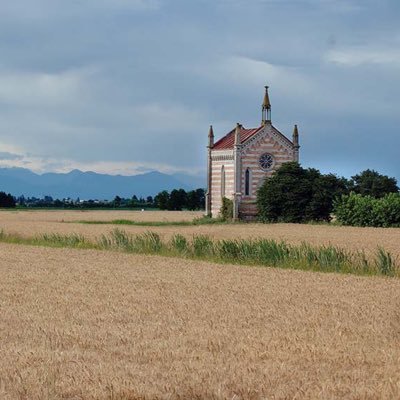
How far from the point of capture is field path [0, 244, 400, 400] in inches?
367

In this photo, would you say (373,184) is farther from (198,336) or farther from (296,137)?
(198,336)

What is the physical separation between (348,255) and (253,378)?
1782cm

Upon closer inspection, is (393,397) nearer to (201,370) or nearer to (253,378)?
(253,378)

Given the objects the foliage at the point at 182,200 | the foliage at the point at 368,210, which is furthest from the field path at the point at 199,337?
the foliage at the point at 182,200

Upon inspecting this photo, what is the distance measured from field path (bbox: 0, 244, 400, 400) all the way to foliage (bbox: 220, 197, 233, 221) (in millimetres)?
46865

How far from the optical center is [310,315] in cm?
1472

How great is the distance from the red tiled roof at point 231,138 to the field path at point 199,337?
48.2 metres

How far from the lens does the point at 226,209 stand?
6969 centimetres

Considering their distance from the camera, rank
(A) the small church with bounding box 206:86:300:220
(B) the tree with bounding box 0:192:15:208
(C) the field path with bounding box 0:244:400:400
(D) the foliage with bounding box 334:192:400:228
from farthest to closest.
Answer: (B) the tree with bounding box 0:192:15:208 → (A) the small church with bounding box 206:86:300:220 → (D) the foliage with bounding box 334:192:400:228 → (C) the field path with bounding box 0:244:400:400

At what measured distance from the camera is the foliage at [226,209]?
68.9m

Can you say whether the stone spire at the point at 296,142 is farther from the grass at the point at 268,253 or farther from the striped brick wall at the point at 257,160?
the grass at the point at 268,253

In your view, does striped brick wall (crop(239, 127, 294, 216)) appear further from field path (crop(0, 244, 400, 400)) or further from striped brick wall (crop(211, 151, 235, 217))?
field path (crop(0, 244, 400, 400))

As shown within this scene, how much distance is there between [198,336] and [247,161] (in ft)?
186

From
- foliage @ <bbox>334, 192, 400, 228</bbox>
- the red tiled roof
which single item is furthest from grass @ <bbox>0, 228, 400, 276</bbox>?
the red tiled roof
